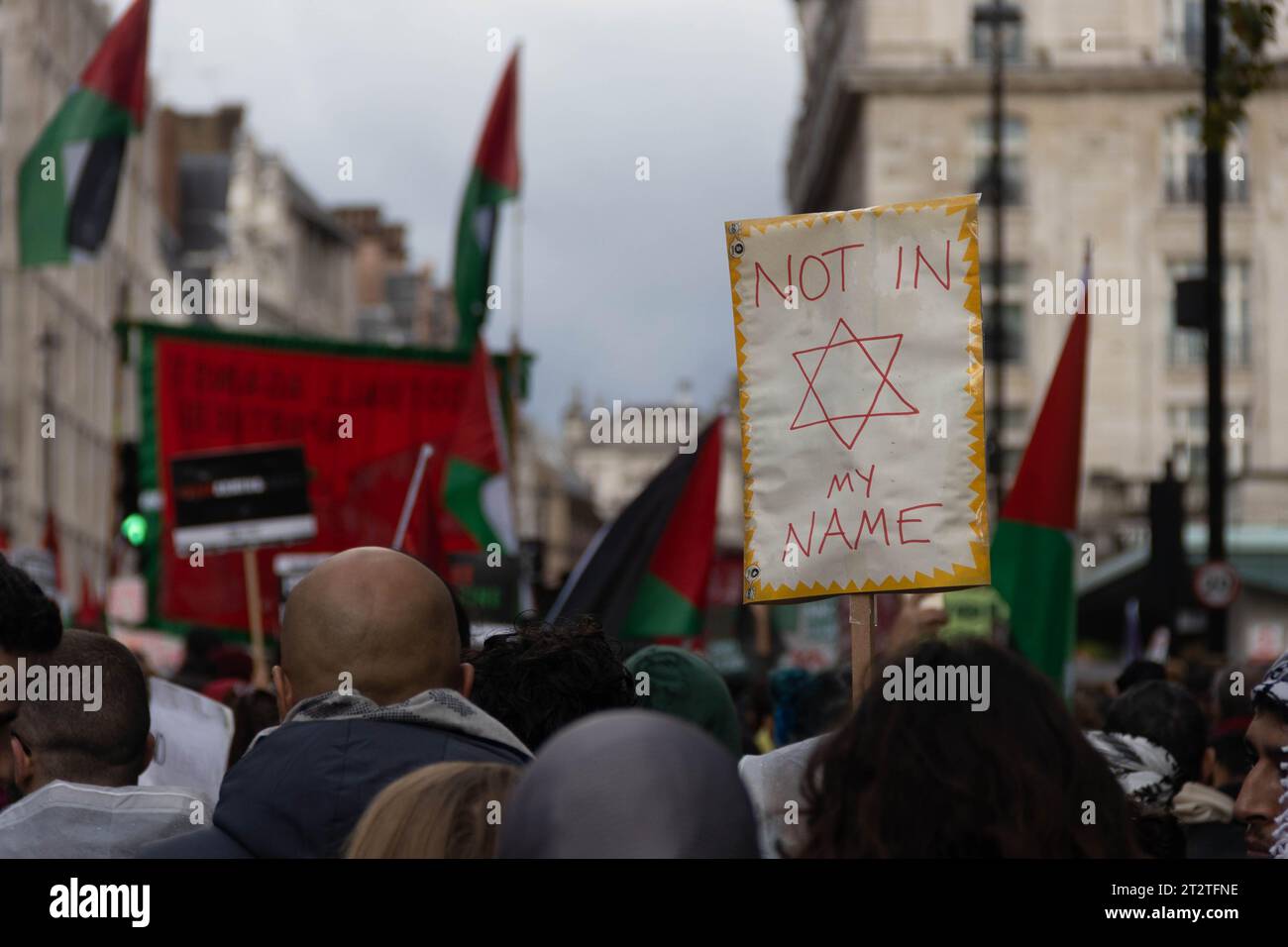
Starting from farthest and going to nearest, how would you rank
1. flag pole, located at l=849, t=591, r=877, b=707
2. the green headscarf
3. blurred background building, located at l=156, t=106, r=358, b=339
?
blurred background building, located at l=156, t=106, r=358, b=339 → the green headscarf → flag pole, located at l=849, t=591, r=877, b=707

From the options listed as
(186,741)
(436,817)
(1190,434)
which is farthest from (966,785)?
(1190,434)

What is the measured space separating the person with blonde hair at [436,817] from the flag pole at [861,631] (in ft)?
5.43

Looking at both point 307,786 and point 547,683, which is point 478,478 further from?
point 307,786

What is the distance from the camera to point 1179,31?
46438 mm

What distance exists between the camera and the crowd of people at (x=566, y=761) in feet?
6.97

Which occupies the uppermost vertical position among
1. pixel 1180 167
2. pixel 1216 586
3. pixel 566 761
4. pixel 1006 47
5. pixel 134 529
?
pixel 1006 47

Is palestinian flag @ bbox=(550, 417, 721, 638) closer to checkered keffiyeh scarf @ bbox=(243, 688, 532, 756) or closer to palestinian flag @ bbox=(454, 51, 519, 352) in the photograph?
checkered keffiyeh scarf @ bbox=(243, 688, 532, 756)

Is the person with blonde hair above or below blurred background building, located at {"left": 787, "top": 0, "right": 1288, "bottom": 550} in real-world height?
below

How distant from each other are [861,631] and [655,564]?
4544mm

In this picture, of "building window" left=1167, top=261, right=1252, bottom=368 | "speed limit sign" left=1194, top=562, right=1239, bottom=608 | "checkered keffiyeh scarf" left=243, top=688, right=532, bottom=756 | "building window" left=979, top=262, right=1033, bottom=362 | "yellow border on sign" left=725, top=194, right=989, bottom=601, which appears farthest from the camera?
"building window" left=979, top=262, right=1033, bottom=362

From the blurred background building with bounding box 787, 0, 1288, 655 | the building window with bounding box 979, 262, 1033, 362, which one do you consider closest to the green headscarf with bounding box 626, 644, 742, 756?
the blurred background building with bounding box 787, 0, 1288, 655

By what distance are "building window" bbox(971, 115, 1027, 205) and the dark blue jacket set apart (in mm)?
43924

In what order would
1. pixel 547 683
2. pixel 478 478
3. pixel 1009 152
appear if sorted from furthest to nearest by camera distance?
1. pixel 1009 152
2. pixel 478 478
3. pixel 547 683

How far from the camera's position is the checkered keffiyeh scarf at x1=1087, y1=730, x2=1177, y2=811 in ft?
16.2
